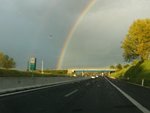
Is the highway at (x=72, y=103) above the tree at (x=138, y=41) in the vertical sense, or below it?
below

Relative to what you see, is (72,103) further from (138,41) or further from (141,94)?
(138,41)

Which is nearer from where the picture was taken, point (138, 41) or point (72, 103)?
point (72, 103)

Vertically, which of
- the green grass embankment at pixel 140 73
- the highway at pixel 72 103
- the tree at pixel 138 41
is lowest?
the highway at pixel 72 103

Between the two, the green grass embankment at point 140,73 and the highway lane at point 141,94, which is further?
the green grass embankment at point 140,73

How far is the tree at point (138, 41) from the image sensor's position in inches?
3568

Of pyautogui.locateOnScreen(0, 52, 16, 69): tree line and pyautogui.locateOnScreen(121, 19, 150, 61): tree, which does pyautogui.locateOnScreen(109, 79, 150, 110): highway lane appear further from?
pyautogui.locateOnScreen(0, 52, 16, 69): tree line

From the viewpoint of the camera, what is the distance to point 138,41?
9412 cm

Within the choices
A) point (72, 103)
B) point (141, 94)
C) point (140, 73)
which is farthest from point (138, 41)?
point (72, 103)

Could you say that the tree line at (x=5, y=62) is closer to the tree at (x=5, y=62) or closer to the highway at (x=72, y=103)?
the tree at (x=5, y=62)

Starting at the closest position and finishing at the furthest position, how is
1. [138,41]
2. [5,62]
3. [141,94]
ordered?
[141,94], [138,41], [5,62]

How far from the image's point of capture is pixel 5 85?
27047 mm

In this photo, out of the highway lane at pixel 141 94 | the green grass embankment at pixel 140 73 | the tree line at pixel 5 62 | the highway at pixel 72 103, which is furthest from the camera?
the tree line at pixel 5 62

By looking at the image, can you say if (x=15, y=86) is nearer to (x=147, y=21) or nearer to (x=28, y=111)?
(x=28, y=111)

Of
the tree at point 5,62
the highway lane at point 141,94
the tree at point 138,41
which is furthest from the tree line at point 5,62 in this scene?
the highway lane at point 141,94
